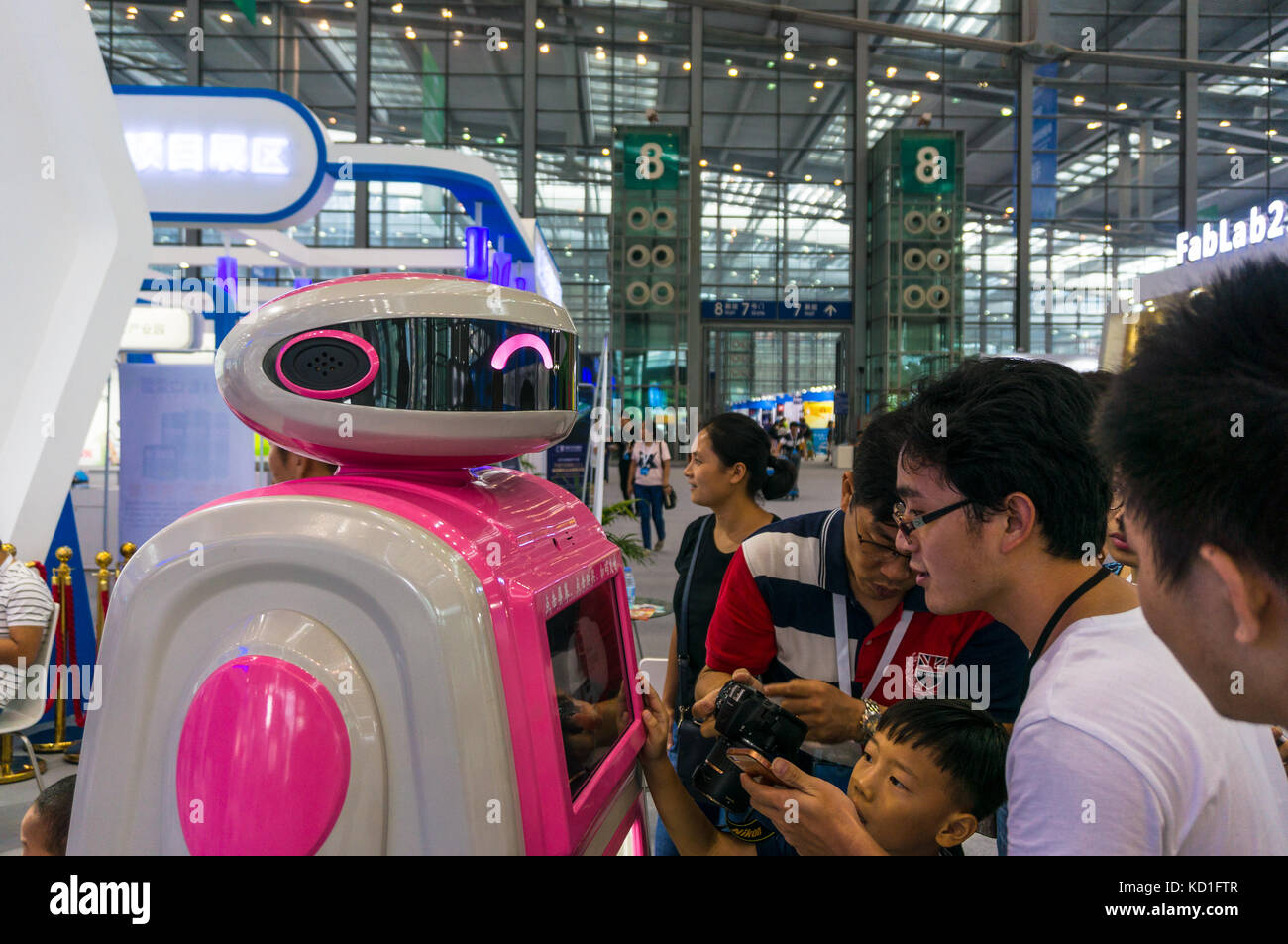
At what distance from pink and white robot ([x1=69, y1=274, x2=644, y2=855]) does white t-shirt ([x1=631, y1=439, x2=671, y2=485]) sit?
877 centimetres

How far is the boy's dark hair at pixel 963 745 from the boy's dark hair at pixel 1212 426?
2.41 feet

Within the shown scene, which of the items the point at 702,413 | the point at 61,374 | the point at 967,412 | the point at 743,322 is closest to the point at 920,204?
the point at 743,322

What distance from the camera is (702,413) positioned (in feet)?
68.6

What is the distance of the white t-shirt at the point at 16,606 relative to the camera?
144 inches

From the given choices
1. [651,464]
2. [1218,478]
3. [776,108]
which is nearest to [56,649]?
[1218,478]

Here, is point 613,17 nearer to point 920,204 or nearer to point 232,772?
point 920,204

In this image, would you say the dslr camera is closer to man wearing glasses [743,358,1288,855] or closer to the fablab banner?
man wearing glasses [743,358,1288,855]

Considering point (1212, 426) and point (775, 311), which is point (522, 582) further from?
point (775, 311)

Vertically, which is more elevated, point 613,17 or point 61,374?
point 613,17

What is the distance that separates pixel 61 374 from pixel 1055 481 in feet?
14.2

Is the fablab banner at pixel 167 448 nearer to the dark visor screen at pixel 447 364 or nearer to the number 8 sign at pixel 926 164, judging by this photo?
the dark visor screen at pixel 447 364

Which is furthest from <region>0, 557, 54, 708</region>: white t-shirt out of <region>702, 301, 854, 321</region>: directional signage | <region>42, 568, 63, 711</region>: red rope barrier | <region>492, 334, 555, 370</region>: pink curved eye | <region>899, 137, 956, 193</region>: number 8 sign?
<region>899, 137, 956, 193</region>: number 8 sign

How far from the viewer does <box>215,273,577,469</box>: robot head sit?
1.26 m
